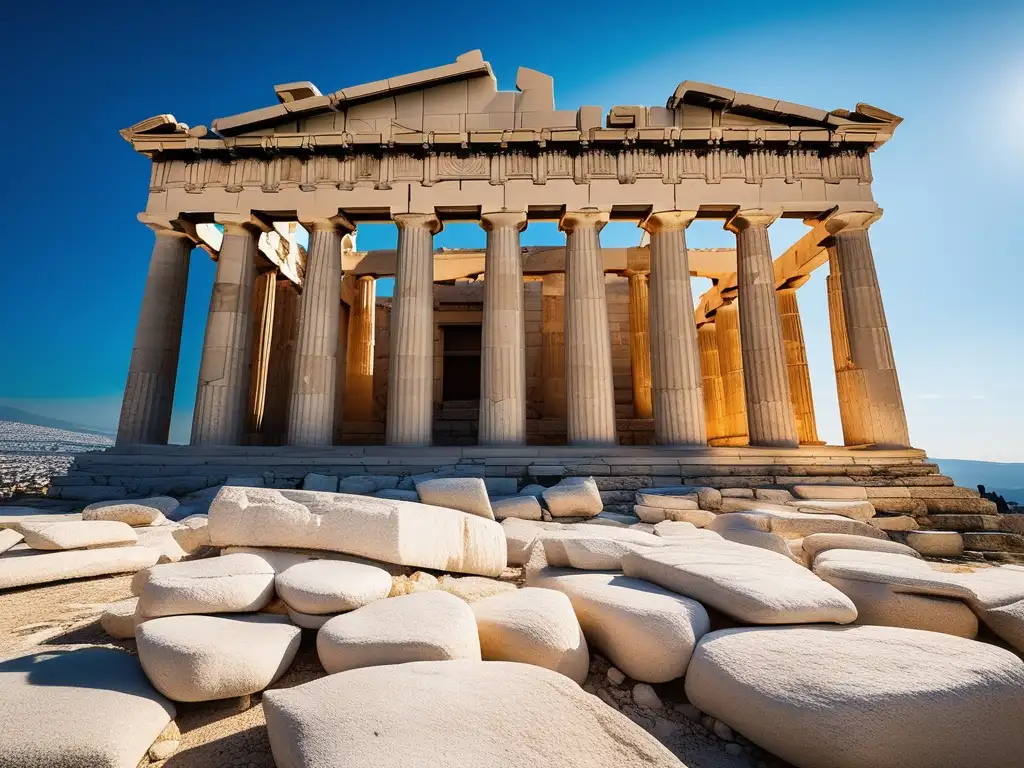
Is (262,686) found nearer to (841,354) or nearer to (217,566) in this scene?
(217,566)

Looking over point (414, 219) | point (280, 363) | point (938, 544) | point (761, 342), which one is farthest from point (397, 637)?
point (280, 363)

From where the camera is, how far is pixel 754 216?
43.4 feet

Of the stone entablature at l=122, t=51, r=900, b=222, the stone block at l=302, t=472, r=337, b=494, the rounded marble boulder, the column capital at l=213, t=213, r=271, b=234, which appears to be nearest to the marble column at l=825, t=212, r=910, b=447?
the stone entablature at l=122, t=51, r=900, b=222

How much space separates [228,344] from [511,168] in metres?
8.89

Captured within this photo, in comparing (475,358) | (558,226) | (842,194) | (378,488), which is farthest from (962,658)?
(475,358)

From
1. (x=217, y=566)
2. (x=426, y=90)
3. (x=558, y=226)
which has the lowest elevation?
(x=217, y=566)

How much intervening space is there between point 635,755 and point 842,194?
51.0 feet

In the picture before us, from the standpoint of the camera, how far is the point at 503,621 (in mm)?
2953

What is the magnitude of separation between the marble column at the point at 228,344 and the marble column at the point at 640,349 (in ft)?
40.1

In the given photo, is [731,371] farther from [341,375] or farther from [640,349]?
[341,375]

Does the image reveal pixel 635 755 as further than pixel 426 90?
No

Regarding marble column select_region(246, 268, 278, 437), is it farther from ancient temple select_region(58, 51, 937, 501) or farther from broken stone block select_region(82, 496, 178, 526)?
broken stone block select_region(82, 496, 178, 526)

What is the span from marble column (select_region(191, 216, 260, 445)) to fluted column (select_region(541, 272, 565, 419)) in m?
9.87

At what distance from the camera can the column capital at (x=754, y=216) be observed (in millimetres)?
13133
